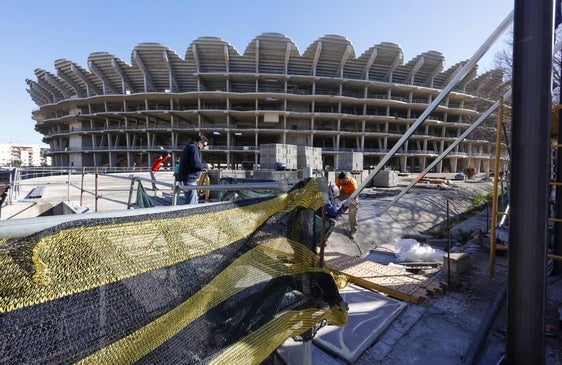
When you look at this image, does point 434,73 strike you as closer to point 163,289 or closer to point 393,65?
point 393,65

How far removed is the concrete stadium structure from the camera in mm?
31516

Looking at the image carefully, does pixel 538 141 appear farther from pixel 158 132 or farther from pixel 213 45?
pixel 158 132

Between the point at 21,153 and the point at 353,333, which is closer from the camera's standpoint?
the point at 353,333

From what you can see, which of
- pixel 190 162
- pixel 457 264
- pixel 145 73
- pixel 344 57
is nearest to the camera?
pixel 457 264

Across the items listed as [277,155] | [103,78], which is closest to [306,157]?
[277,155]

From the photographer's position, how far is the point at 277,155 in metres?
15.0

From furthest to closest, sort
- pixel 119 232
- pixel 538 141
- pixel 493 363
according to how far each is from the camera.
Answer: pixel 493 363, pixel 538 141, pixel 119 232

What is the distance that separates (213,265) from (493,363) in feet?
8.61

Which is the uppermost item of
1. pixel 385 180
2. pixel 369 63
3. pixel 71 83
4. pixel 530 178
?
pixel 369 63

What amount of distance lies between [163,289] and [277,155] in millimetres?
14115

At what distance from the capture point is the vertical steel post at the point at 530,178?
180 centimetres

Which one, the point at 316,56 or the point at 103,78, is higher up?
the point at 316,56

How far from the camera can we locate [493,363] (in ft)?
7.18

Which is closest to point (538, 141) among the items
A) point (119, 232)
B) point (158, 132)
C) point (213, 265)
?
point (213, 265)
